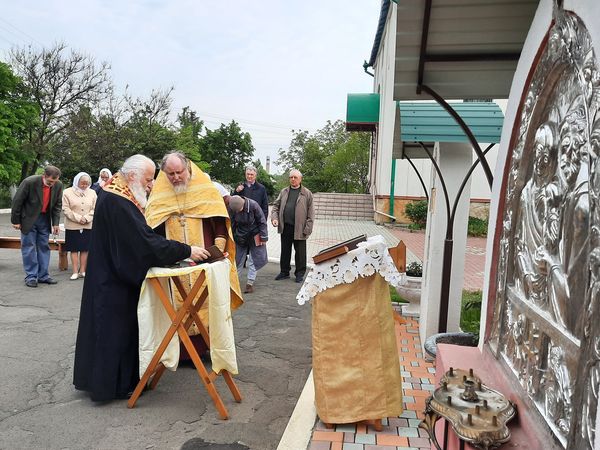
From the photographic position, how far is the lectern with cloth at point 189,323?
3.11 m

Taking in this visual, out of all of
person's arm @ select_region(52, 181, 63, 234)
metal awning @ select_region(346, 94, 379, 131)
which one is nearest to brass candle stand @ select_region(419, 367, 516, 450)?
person's arm @ select_region(52, 181, 63, 234)

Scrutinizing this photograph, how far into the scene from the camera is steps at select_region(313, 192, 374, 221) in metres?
20.8

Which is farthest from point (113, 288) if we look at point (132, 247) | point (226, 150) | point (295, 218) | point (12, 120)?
point (226, 150)

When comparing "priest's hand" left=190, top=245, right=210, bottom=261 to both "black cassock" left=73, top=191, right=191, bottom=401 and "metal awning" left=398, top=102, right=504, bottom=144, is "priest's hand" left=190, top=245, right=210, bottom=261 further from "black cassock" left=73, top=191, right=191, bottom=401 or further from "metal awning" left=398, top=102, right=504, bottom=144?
"metal awning" left=398, top=102, right=504, bottom=144

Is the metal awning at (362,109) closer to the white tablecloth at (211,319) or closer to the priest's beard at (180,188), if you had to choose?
the priest's beard at (180,188)

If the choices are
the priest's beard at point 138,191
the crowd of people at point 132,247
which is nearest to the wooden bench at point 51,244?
the crowd of people at point 132,247

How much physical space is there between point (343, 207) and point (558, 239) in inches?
798

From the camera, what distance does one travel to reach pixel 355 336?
9.52ft

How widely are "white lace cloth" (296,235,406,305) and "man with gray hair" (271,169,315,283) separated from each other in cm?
445

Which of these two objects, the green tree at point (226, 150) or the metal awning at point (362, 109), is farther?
the green tree at point (226, 150)

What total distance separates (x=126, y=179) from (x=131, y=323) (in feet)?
3.42

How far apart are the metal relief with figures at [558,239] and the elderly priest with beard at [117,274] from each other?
215 cm

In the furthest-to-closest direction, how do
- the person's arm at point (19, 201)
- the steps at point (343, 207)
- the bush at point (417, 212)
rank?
the steps at point (343, 207)
the bush at point (417, 212)
the person's arm at point (19, 201)

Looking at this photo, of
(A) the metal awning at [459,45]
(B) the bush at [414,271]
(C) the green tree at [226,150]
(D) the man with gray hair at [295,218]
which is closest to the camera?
(A) the metal awning at [459,45]
